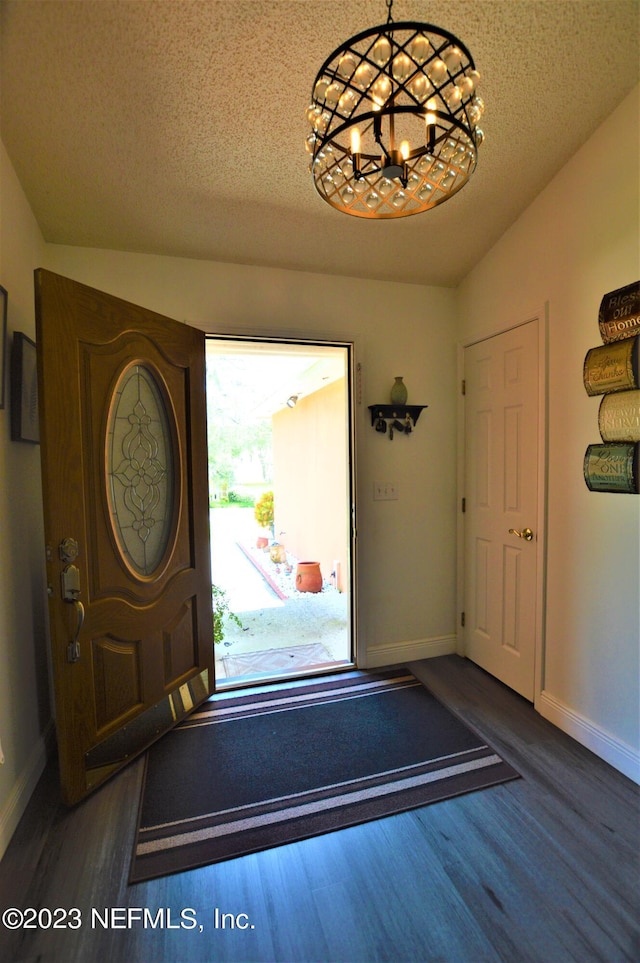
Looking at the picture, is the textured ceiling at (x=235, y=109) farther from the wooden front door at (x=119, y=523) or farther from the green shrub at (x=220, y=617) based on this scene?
the green shrub at (x=220, y=617)

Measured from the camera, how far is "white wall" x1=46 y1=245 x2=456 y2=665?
8.59ft

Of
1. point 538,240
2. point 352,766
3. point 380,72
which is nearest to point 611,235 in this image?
point 538,240

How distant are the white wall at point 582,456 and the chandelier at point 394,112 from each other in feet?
3.49

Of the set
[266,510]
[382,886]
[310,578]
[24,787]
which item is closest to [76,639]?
[24,787]

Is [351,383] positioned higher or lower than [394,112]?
lower

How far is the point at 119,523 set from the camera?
2.02 metres

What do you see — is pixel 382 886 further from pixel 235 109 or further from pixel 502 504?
pixel 235 109

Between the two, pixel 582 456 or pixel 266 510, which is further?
pixel 266 510

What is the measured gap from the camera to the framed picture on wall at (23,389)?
5.94ft

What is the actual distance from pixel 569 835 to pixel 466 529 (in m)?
1.75

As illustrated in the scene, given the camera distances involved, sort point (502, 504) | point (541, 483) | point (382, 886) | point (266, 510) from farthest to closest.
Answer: point (266, 510)
point (502, 504)
point (541, 483)
point (382, 886)

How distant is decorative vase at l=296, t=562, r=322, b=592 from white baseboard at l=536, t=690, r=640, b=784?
10.1ft

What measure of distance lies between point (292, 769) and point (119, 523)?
140 cm

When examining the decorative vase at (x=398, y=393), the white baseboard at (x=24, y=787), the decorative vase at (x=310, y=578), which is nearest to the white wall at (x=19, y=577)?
the white baseboard at (x=24, y=787)
